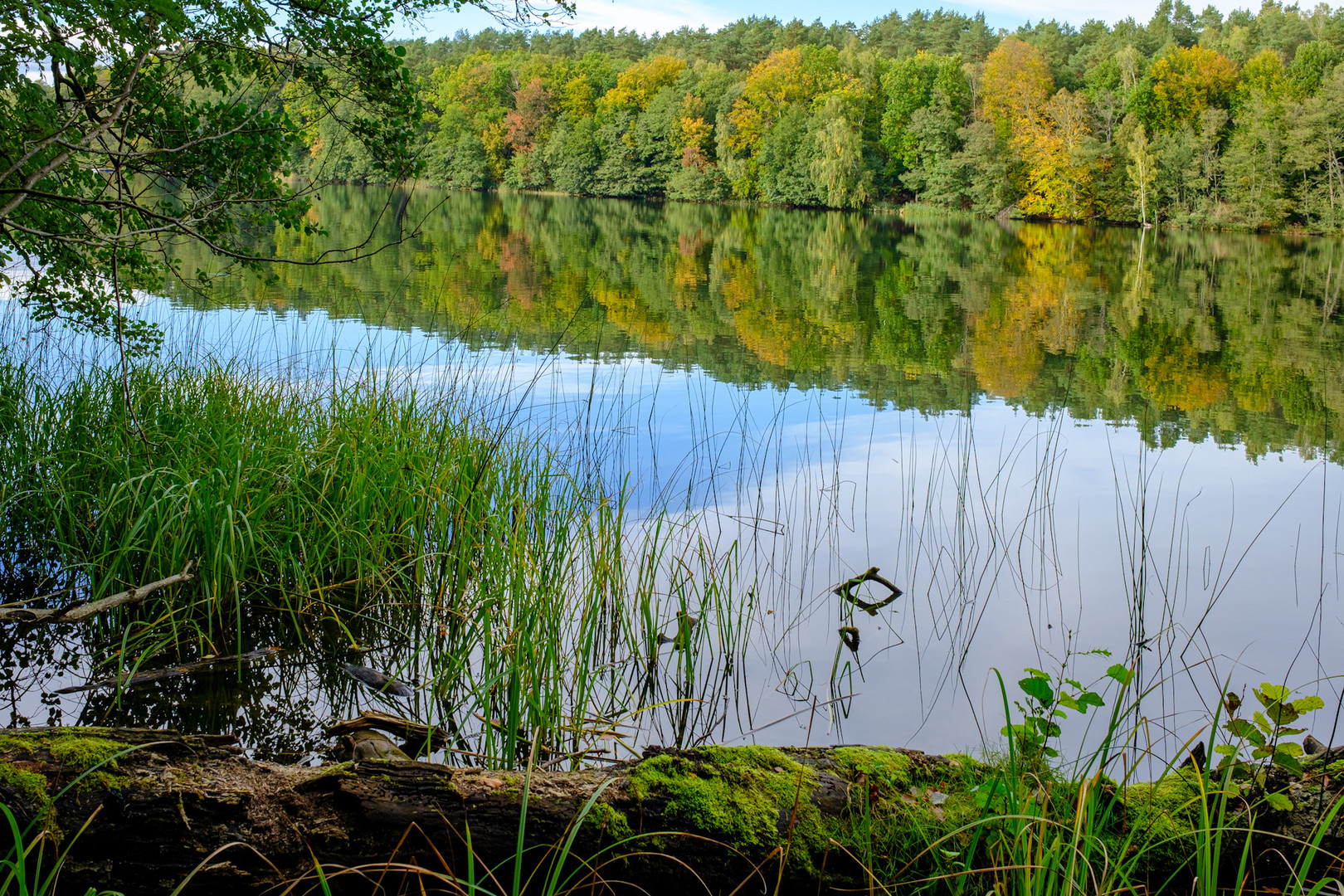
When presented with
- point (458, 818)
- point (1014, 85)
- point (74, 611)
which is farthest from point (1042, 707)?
point (1014, 85)

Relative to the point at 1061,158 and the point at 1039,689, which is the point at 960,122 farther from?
the point at 1039,689

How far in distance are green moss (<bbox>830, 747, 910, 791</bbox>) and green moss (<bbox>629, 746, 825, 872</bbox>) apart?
0.37 ft

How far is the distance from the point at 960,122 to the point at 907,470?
43692 millimetres

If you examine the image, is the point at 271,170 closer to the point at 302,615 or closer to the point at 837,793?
the point at 302,615

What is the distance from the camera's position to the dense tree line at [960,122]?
1378 inches

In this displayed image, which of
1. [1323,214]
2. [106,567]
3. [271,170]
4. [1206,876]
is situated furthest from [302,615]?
[1323,214]

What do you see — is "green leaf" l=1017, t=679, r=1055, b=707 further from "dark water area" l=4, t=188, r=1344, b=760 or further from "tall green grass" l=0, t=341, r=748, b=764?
"tall green grass" l=0, t=341, r=748, b=764

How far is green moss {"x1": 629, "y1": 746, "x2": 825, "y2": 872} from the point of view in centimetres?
181

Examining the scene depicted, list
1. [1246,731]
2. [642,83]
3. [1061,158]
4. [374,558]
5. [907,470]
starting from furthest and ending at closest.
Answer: [642,83] → [1061,158] → [907,470] → [374,558] → [1246,731]

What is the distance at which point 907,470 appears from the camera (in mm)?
6121

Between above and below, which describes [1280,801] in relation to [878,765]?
above

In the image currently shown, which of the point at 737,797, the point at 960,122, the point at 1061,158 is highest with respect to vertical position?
the point at 960,122

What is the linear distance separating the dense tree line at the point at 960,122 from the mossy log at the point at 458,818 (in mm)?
27624

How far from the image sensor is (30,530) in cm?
388
